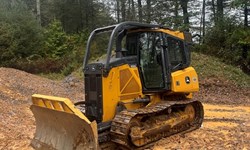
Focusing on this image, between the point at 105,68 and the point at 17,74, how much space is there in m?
10.9

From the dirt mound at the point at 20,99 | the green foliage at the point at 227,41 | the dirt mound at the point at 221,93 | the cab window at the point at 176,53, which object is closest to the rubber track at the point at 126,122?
the cab window at the point at 176,53

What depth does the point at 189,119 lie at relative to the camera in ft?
25.2

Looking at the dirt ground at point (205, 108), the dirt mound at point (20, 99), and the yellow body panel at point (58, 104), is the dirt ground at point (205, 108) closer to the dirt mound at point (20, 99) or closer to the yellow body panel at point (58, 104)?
the dirt mound at point (20, 99)

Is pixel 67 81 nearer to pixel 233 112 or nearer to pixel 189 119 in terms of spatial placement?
pixel 233 112

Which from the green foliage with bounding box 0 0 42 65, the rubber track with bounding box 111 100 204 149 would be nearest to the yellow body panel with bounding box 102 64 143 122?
Answer: the rubber track with bounding box 111 100 204 149

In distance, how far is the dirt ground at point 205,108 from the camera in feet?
22.5

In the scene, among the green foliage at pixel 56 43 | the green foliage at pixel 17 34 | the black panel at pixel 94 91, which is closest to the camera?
the black panel at pixel 94 91

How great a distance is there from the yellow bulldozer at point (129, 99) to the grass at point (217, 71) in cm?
912

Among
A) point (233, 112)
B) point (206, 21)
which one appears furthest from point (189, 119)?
point (206, 21)

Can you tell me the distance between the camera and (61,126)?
576 centimetres

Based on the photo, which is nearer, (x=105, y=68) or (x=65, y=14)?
(x=105, y=68)

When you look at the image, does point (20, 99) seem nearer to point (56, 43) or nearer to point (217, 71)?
point (217, 71)

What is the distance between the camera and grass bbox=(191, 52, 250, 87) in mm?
16531

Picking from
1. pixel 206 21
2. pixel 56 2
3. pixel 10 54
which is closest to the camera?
pixel 10 54
